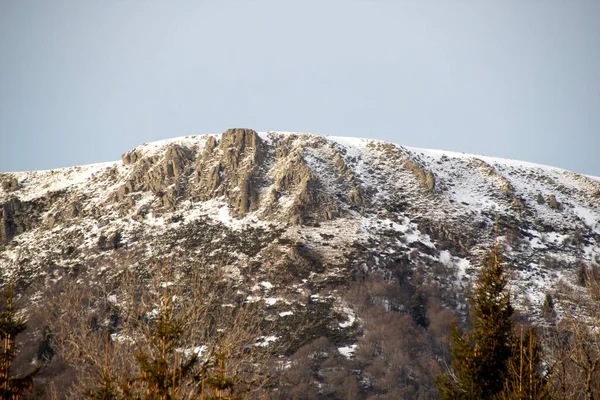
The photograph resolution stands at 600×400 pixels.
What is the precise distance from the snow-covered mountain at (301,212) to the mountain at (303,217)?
390mm

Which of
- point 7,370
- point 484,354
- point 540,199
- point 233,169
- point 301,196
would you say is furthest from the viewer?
point 233,169

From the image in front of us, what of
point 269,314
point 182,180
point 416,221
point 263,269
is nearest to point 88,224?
point 182,180

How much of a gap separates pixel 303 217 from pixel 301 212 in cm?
153

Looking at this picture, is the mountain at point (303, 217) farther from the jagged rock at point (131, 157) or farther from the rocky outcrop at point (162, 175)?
the jagged rock at point (131, 157)

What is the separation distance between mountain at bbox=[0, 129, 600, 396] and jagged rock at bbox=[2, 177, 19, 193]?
14.3 inches

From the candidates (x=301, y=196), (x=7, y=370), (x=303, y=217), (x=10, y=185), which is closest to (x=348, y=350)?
(x=303, y=217)

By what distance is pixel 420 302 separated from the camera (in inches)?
3890

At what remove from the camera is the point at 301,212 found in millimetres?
119125

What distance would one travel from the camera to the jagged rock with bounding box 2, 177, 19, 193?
14512cm

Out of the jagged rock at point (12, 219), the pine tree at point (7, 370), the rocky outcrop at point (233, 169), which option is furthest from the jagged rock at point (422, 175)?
the pine tree at point (7, 370)

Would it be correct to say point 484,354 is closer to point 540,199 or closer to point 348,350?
point 348,350

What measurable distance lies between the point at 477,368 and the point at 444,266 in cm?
9218

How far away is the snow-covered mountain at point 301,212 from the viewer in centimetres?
10662

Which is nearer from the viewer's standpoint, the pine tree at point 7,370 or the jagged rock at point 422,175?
the pine tree at point 7,370
